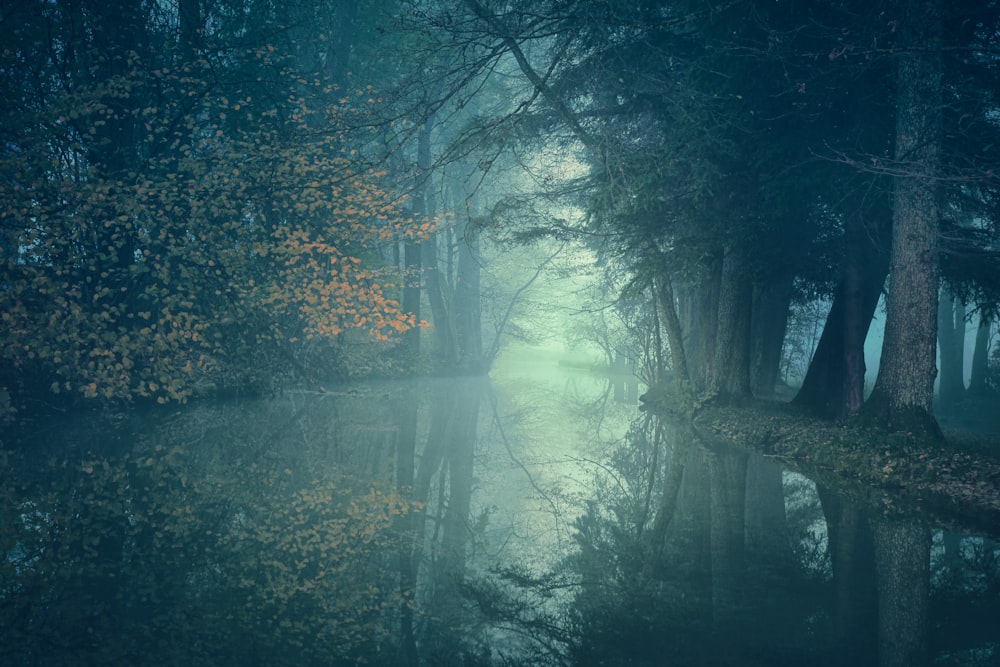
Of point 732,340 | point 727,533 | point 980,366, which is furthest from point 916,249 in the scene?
point 980,366

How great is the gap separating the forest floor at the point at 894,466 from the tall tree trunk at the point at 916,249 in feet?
2.47

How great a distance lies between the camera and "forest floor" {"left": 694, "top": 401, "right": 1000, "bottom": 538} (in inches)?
336

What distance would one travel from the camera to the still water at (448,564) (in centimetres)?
425

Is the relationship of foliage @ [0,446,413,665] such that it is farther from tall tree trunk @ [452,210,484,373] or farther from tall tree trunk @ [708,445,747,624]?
tall tree trunk @ [452,210,484,373]

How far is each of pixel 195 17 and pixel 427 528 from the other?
13402mm

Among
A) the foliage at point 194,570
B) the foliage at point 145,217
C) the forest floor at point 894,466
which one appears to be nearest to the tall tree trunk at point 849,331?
the forest floor at point 894,466

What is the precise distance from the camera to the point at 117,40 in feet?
43.7

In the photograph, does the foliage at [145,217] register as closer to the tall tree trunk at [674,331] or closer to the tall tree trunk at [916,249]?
the tall tree trunk at [674,331]

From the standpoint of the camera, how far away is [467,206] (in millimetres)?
9461

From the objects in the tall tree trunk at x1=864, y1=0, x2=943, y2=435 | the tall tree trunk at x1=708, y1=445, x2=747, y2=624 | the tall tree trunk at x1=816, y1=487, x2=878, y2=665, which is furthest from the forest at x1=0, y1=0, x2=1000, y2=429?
the tall tree trunk at x1=816, y1=487, x2=878, y2=665

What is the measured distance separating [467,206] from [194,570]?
18.9 ft

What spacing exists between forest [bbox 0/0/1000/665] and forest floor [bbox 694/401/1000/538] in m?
0.06

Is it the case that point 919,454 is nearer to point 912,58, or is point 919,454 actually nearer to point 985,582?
point 985,582

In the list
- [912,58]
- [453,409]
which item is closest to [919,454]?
[912,58]
